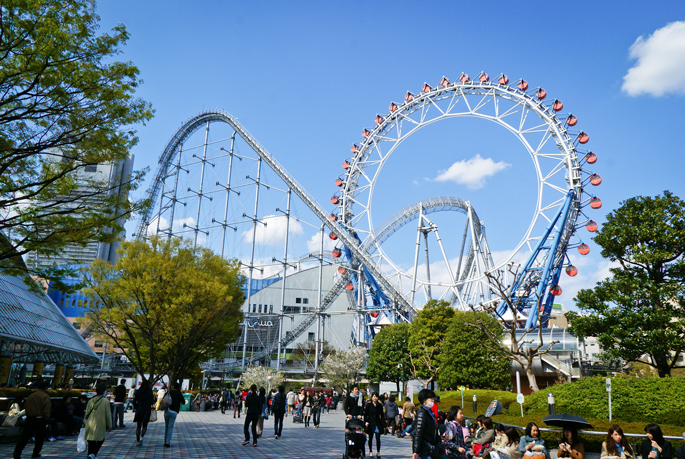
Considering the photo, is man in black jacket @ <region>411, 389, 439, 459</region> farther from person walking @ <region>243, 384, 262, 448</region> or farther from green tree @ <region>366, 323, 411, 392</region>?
green tree @ <region>366, 323, 411, 392</region>

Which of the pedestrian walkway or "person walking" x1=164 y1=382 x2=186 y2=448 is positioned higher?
"person walking" x1=164 y1=382 x2=186 y2=448

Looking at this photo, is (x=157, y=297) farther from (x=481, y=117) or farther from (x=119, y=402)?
(x=481, y=117)

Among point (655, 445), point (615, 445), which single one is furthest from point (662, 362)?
point (615, 445)

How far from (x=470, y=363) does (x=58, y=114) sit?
24.1 metres

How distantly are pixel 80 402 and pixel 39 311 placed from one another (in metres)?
13.6

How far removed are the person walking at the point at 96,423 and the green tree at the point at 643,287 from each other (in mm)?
15316

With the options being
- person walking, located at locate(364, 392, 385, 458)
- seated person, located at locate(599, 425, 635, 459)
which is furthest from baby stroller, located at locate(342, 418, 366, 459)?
seated person, located at locate(599, 425, 635, 459)

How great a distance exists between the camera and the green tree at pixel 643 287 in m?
16.0

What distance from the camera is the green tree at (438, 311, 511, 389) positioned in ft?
88.7

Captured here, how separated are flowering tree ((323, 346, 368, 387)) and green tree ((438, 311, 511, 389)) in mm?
16760

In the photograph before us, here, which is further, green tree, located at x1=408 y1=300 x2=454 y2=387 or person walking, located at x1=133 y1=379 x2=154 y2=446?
green tree, located at x1=408 y1=300 x2=454 y2=387

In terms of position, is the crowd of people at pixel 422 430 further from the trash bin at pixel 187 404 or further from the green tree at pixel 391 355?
the green tree at pixel 391 355

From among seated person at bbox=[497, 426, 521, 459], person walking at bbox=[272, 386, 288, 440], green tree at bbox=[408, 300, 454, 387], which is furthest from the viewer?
green tree at bbox=[408, 300, 454, 387]

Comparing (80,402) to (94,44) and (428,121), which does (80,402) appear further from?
(428,121)
